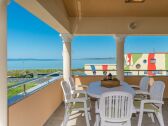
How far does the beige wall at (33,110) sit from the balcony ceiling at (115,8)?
1.99m

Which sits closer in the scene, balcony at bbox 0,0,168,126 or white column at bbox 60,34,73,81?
balcony at bbox 0,0,168,126

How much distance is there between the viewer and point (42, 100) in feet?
13.5

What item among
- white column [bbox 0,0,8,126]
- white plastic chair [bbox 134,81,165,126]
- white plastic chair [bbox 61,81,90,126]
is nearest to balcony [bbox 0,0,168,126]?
white plastic chair [bbox 61,81,90,126]

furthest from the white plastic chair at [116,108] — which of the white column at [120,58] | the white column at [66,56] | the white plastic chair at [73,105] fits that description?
the white column at [120,58]

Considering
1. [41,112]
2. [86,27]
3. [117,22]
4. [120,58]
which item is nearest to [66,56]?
[86,27]

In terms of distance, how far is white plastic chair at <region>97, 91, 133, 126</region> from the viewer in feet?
10.0

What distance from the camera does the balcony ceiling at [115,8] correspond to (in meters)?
4.99

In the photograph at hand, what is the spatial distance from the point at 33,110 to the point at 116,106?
1.28 meters

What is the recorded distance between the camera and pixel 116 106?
307cm

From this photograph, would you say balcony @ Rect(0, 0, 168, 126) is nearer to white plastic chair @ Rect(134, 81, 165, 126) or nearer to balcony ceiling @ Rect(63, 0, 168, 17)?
balcony ceiling @ Rect(63, 0, 168, 17)

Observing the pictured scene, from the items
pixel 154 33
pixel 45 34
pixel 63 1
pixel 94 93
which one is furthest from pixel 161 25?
pixel 45 34

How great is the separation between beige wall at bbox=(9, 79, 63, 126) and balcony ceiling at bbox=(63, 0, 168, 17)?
78.5 inches

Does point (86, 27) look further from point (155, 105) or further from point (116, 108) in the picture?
point (116, 108)

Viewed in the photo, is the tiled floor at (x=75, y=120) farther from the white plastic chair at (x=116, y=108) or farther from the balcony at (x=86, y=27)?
the white plastic chair at (x=116, y=108)
